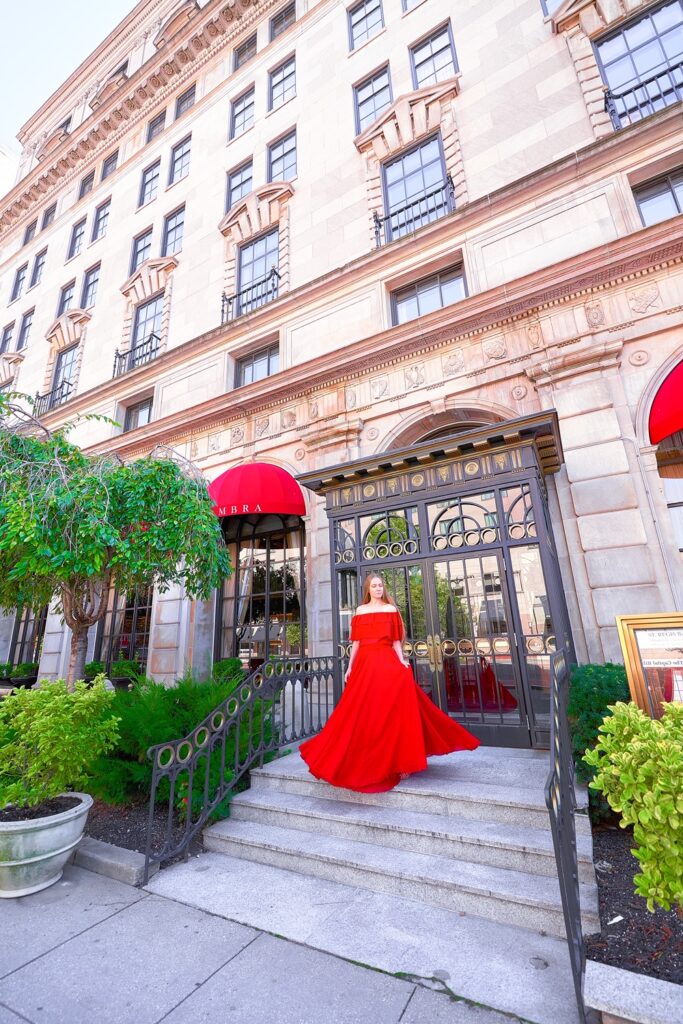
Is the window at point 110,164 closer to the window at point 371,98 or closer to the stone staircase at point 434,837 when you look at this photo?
the window at point 371,98

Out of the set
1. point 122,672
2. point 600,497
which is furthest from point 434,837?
point 122,672

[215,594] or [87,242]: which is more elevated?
[87,242]

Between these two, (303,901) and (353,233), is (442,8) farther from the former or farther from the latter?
(303,901)

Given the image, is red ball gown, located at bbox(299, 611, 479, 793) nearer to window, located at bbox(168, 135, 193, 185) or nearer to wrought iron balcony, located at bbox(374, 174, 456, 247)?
wrought iron balcony, located at bbox(374, 174, 456, 247)

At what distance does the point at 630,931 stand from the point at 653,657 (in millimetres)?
1993

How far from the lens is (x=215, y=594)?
38.9 ft

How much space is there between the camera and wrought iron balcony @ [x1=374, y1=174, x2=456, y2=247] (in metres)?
10.5

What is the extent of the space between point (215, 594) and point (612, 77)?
14.1 m

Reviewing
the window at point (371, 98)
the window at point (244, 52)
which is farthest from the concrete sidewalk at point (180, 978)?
the window at point (244, 52)

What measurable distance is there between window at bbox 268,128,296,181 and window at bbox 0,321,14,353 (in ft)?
50.7

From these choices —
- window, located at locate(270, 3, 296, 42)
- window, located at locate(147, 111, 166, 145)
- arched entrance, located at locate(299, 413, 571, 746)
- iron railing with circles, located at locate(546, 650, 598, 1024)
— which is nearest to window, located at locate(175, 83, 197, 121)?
window, located at locate(147, 111, 166, 145)

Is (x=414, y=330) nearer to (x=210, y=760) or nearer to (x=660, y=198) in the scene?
(x=660, y=198)

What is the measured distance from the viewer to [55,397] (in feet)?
58.8

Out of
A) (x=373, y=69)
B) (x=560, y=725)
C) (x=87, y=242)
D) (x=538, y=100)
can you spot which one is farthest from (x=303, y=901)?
(x=87, y=242)
